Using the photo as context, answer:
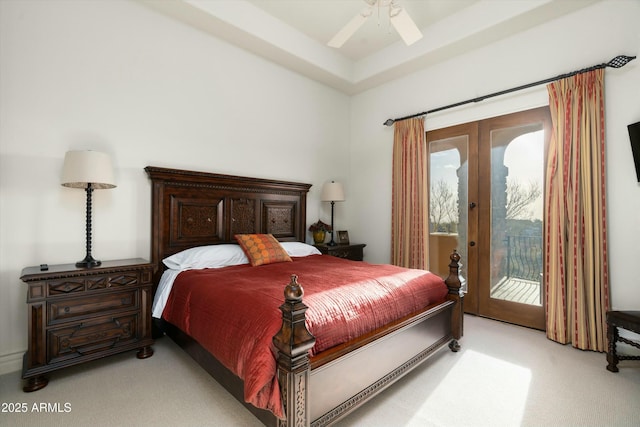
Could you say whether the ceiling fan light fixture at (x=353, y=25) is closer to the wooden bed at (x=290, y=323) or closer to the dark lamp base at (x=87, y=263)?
the wooden bed at (x=290, y=323)

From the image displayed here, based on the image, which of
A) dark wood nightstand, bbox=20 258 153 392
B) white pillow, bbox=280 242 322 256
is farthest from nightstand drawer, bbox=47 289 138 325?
white pillow, bbox=280 242 322 256

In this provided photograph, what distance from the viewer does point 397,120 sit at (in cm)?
436

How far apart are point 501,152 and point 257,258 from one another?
2952 mm

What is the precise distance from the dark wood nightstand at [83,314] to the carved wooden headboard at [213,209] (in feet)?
→ 1.51

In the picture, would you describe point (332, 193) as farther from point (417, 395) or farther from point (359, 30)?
point (417, 395)

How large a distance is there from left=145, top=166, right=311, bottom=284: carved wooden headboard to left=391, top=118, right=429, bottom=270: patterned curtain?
1336mm

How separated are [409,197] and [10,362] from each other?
166 inches

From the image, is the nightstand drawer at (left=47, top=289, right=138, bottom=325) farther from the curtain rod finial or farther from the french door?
the curtain rod finial

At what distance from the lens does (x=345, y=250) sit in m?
4.32

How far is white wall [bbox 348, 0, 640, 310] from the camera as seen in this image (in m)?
2.70

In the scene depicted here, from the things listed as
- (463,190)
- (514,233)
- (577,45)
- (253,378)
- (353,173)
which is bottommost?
(253,378)

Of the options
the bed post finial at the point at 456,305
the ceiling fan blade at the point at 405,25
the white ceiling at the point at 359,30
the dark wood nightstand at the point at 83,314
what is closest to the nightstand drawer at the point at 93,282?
the dark wood nightstand at the point at 83,314

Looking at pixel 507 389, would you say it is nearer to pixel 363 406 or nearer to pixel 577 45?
pixel 363 406

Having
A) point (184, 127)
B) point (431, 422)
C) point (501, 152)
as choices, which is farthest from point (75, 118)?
point (501, 152)
